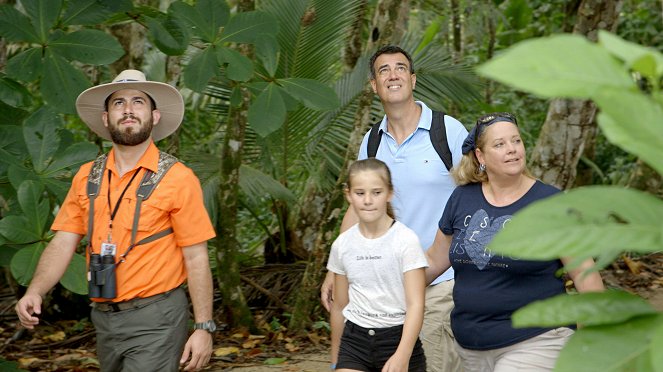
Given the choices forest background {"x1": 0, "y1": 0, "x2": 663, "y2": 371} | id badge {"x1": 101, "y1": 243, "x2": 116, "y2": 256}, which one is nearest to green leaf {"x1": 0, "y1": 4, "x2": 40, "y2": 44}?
forest background {"x1": 0, "y1": 0, "x2": 663, "y2": 371}

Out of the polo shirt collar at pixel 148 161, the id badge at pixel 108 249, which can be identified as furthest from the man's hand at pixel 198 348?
the polo shirt collar at pixel 148 161

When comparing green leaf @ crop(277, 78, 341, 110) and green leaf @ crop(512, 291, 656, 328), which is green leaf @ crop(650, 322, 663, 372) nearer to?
green leaf @ crop(512, 291, 656, 328)

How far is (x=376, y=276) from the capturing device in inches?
145

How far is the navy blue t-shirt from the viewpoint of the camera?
3.37 meters

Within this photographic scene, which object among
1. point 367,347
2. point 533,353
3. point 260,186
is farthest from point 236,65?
point 260,186

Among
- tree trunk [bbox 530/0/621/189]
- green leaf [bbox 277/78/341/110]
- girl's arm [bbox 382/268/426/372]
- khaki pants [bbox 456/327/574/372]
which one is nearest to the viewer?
khaki pants [bbox 456/327/574/372]

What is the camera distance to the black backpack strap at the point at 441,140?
13.5ft

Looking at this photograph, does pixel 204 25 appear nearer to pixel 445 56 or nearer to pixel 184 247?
pixel 184 247

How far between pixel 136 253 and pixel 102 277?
17cm

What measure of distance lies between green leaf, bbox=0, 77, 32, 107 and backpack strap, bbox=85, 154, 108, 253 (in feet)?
1.91

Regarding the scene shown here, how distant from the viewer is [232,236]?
22.9 feet

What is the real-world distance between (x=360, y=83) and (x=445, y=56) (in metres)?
0.79

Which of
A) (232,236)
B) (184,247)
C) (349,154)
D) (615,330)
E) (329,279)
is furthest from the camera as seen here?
(232,236)

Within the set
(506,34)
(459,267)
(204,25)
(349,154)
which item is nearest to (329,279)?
(459,267)
